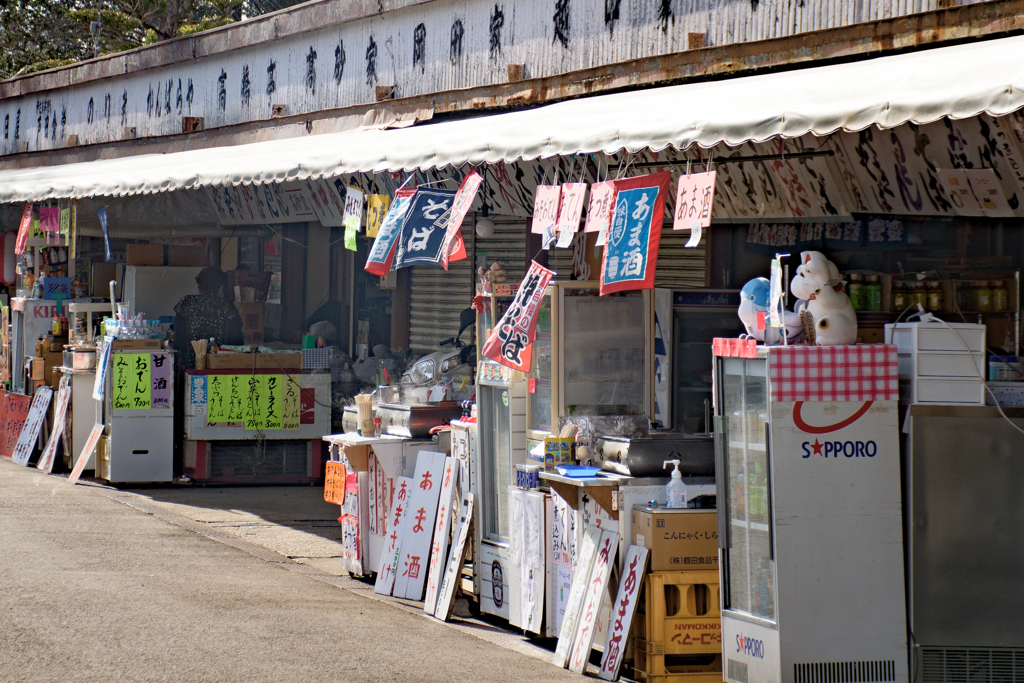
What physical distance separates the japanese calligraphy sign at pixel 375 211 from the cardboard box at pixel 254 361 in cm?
436

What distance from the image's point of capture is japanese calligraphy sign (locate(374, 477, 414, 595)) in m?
8.23

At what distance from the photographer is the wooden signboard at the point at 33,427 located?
1386 cm

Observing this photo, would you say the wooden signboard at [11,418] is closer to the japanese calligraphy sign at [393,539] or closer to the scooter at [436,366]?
the scooter at [436,366]

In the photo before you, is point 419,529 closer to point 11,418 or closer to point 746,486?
point 746,486

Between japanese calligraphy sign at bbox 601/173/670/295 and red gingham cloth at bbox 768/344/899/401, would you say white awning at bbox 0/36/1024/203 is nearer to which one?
japanese calligraphy sign at bbox 601/173/670/295

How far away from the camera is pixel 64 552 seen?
8.97 m

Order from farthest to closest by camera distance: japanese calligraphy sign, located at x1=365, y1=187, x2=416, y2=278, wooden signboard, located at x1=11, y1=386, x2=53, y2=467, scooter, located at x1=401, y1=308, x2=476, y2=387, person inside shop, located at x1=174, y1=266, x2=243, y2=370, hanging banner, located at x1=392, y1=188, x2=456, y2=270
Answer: wooden signboard, located at x1=11, y1=386, x2=53, y2=467 < person inside shop, located at x1=174, y1=266, x2=243, y2=370 < scooter, located at x1=401, y1=308, x2=476, y2=387 < japanese calligraphy sign, located at x1=365, y1=187, x2=416, y2=278 < hanging banner, located at x1=392, y1=188, x2=456, y2=270

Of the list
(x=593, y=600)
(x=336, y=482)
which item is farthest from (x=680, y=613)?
(x=336, y=482)

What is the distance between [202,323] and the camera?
13102mm

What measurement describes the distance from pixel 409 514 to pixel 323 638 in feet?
4.50

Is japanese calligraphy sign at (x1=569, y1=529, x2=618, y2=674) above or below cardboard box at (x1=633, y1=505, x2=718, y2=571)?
below

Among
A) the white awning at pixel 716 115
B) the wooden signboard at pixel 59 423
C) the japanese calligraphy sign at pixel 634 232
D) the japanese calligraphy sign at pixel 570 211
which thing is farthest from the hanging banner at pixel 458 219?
the wooden signboard at pixel 59 423

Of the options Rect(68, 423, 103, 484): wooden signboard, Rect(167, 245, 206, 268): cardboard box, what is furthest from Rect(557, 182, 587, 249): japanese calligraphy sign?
Rect(167, 245, 206, 268): cardboard box

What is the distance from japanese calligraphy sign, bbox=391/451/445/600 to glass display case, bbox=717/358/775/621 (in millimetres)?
2647
